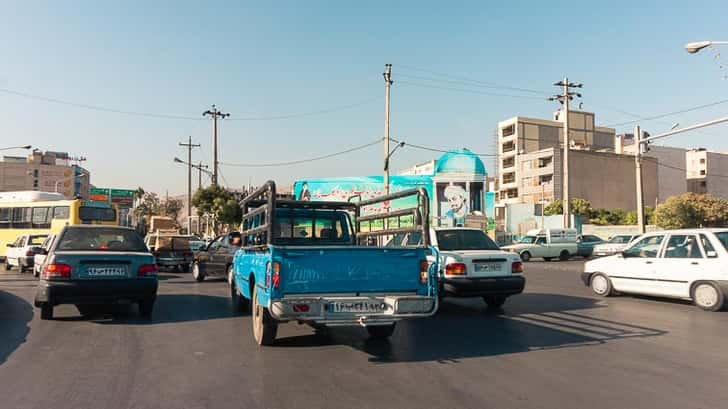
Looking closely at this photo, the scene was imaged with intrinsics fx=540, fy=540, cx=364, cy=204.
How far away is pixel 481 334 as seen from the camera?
7.99 m

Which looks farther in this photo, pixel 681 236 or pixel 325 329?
pixel 681 236

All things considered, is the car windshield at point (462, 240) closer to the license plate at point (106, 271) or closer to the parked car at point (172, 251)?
the license plate at point (106, 271)

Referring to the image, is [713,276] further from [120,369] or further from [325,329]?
[120,369]

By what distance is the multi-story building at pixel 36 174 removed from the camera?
354 ft

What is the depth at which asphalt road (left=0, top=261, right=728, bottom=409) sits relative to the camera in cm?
490

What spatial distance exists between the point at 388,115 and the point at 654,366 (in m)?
26.7

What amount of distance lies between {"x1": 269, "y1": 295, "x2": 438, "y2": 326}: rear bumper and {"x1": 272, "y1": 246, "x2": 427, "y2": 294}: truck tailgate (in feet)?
0.47

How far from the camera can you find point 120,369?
5.92 meters

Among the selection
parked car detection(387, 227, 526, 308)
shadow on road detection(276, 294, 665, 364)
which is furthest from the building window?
parked car detection(387, 227, 526, 308)

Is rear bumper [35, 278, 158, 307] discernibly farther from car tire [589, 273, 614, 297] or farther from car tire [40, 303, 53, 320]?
car tire [589, 273, 614, 297]

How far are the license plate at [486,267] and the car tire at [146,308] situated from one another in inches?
230

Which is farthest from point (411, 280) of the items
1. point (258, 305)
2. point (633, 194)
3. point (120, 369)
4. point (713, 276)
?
point (633, 194)

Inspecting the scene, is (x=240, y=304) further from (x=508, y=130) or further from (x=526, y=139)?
(x=508, y=130)

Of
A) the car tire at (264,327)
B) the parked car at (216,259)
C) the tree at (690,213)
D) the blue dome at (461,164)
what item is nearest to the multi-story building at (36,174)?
the blue dome at (461,164)
